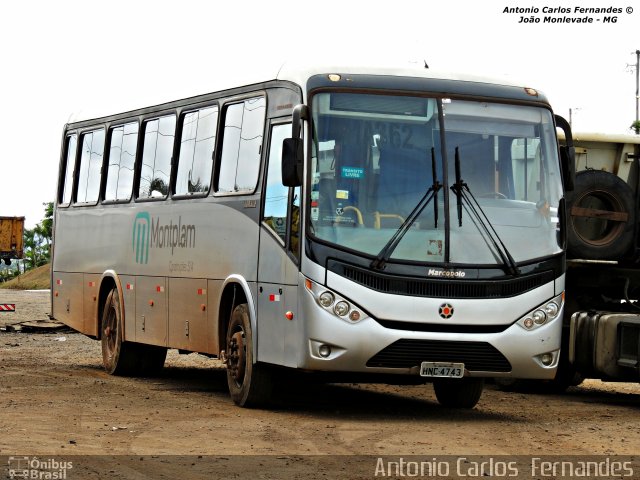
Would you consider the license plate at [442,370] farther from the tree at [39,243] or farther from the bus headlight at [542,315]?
the tree at [39,243]

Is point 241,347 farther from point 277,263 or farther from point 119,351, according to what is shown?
point 119,351

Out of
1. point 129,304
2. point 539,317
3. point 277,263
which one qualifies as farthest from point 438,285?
point 129,304

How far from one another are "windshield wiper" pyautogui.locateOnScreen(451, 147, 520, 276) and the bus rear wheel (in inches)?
268

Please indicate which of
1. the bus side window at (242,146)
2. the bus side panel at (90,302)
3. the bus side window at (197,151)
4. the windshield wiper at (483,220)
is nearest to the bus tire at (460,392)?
the windshield wiper at (483,220)

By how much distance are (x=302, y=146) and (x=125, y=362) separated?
275 inches

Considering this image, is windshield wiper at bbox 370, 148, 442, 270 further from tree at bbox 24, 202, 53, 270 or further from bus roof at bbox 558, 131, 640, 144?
tree at bbox 24, 202, 53, 270

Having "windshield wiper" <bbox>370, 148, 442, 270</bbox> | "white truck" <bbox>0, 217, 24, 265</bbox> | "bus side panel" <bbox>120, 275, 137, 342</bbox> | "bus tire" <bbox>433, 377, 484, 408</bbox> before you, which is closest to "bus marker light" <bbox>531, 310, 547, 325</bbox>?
"windshield wiper" <bbox>370, 148, 442, 270</bbox>

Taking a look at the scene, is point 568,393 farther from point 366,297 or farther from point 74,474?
point 74,474

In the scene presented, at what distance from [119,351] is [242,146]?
5.02 meters

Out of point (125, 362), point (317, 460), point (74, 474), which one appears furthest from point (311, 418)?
point (125, 362)

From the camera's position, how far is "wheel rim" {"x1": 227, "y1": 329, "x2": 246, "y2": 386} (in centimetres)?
1512

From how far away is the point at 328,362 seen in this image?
13.7m

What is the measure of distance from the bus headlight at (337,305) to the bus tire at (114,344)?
649 cm

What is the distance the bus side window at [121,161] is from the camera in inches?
777
